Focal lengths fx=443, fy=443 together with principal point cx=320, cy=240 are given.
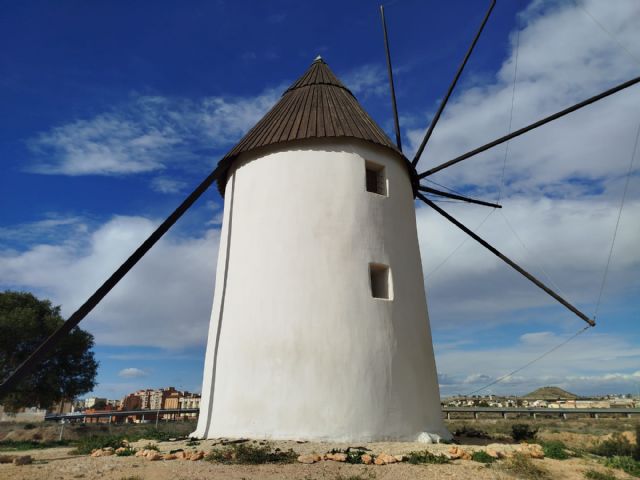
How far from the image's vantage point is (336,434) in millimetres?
7961

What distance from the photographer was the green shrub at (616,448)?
11633 mm

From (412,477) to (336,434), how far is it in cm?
235

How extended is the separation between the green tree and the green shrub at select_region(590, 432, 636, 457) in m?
22.5

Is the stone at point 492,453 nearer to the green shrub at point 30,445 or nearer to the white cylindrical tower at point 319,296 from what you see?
the white cylindrical tower at point 319,296

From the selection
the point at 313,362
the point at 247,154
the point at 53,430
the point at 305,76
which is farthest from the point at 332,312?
the point at 53,430

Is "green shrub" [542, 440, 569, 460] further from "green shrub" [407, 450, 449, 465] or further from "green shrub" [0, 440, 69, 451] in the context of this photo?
"green shrub" [0, 440, 69, 451]

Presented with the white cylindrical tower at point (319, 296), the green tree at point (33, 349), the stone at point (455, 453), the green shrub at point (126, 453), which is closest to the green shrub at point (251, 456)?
the white cylindrical tower at point (319, 296)

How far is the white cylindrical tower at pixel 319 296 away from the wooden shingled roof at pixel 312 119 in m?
0.05

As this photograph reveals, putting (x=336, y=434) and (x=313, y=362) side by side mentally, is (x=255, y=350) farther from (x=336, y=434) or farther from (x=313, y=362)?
(x=336, y=434)

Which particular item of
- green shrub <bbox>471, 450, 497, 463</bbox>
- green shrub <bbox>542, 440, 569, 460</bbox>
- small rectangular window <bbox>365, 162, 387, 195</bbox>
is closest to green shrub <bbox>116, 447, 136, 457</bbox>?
green shrub <bbox>471, 450, 497, 463</bbox>

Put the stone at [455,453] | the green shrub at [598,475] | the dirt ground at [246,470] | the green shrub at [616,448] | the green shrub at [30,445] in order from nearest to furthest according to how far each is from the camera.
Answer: the dirt ground at [246,470]
the green shrub at [598,475]
the stone at [455,453]
the green shrub at [616,448]
the green shrub at [30,445]

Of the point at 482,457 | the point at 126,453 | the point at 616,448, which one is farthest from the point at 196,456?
the point at 616,448

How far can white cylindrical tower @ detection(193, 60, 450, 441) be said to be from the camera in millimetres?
8320

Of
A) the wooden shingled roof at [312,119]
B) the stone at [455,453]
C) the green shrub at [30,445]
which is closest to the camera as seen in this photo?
the stone at [455,453]
